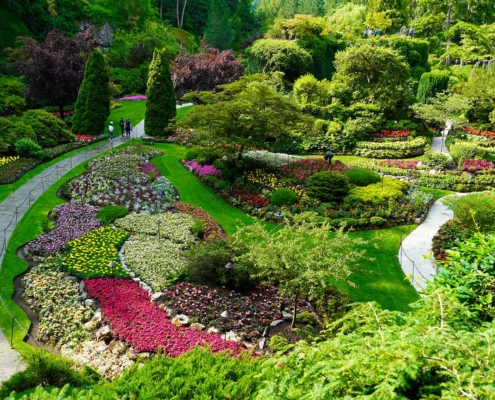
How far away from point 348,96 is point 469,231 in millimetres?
19200

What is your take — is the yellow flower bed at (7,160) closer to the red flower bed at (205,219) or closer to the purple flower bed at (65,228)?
the purple flower bed at (65,228)

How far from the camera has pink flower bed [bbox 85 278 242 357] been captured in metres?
9.95

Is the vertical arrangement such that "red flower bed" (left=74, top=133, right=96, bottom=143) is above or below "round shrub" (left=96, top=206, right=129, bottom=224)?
above

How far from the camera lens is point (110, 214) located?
16719mm

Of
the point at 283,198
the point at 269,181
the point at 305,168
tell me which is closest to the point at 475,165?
the point at 305,168

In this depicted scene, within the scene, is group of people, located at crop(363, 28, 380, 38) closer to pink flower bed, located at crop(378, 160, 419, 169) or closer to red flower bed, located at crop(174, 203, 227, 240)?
pink flower bed, located at crop(378, 160, 419, 169)

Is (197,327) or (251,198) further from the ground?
(251,198)

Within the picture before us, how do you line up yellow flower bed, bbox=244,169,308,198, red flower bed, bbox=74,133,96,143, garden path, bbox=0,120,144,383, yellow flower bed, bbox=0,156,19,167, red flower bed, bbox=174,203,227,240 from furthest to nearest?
red flower bed, bbox=74,133,96,143, yellow flower bed, bbox=0,156,19,167, yellow flower bed, bbox=244,169,308,198, red flower bed, bbox=174,203,227,240, garden path, bbox=0,120,144,383

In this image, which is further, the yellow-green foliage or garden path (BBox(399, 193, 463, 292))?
the yellow-green foliage

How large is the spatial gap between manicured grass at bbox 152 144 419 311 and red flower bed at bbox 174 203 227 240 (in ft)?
1.61

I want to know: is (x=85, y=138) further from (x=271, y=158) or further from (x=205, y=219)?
(x=205, y=219)

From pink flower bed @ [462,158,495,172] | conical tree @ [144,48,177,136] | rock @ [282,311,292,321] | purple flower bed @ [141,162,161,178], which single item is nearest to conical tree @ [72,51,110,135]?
conical tree @ [144,48,177,136]

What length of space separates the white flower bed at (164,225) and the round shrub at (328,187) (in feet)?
18.3

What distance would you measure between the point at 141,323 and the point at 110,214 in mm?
7013
